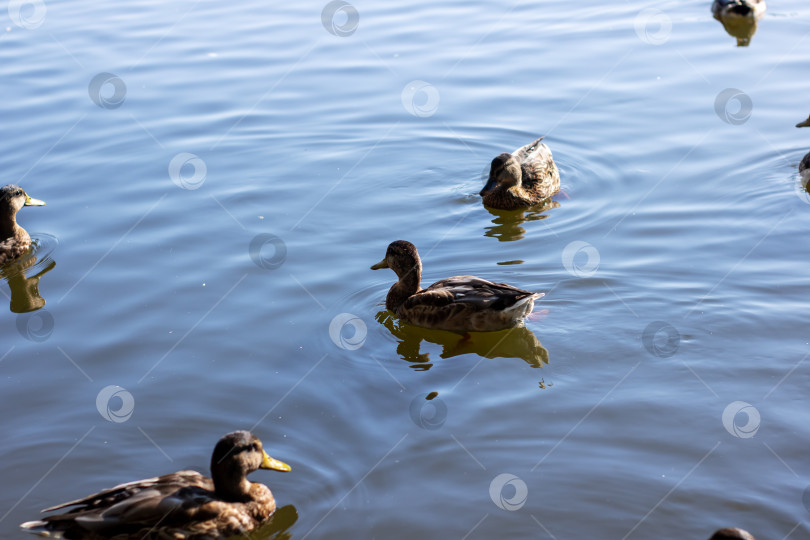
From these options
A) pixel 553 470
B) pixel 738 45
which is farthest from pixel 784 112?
pixel 553 470

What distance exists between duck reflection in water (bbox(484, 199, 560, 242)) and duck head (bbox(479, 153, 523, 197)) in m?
0.31

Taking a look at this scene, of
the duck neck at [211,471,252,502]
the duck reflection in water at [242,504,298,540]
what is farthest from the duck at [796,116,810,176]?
the duck neck at [211,471,252,502]

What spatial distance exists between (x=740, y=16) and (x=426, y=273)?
10.1m

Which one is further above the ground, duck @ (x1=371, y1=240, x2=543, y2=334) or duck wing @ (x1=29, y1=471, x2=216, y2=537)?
duck wing @ (x1=29, y1=471, x2=216, y2=537)

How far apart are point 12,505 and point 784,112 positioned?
10405 millimetres

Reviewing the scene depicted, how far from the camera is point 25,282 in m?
9.29

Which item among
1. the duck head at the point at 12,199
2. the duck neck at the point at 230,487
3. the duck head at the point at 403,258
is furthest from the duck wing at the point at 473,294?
the duck head at the point at 12,199

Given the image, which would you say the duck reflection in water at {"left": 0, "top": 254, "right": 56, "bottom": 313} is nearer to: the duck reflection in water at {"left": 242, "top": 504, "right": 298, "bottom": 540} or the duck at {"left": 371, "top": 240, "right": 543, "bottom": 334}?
the duck at {"left": 371, "top": 240, "right": 543, "bottom": 334}

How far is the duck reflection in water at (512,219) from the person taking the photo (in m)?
9.86

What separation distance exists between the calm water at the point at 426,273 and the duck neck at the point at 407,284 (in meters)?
0.27

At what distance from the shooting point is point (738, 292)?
798 centimetres

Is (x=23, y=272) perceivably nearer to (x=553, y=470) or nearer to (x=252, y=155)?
(x=252, y=155)

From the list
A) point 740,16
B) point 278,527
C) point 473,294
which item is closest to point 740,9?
point 740,16

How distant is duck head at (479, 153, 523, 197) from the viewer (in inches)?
409
